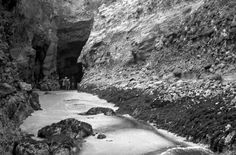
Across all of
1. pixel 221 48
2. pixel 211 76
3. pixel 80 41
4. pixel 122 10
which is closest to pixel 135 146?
pixel 211 76

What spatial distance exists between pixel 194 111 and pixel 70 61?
55.4 m

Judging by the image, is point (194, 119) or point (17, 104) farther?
point (17, 104)

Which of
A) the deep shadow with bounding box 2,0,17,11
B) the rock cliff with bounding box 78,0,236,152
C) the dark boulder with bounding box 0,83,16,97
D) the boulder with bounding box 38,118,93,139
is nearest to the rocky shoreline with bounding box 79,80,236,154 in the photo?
the rock cliff with bounding box 78,0,236,152

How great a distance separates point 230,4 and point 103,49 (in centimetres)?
2440

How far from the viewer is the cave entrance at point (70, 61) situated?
66.0 m

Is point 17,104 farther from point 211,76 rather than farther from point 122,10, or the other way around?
point 122,10

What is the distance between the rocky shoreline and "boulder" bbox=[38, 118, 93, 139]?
13.2 ft

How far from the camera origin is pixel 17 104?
16859mm

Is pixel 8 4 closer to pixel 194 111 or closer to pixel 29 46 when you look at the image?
pixel 194 111

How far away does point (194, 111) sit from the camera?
1543 cm

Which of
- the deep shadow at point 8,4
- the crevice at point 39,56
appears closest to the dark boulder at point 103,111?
the deep shadow at point 8,4

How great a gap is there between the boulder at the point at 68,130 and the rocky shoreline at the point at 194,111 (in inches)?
159

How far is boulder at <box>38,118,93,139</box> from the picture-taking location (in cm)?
1510

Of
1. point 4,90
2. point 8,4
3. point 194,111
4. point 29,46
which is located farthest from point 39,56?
point 194,111
